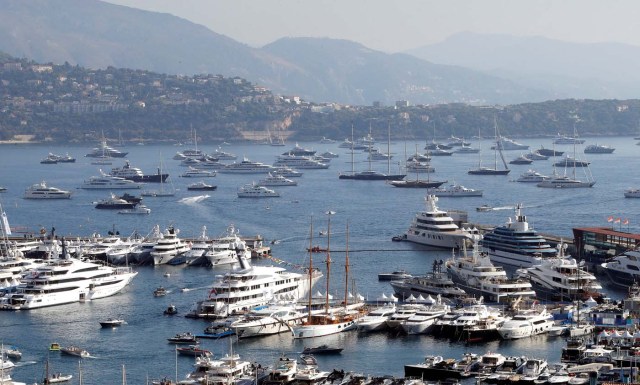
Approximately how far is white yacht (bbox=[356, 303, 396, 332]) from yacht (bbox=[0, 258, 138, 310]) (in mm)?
6408

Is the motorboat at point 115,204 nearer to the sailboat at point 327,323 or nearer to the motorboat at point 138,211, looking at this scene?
the motorboat at point 138,211

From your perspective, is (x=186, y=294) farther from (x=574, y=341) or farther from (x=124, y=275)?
(x=574, y=341)

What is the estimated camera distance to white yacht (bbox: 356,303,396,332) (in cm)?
2562

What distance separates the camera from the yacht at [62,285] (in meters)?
28.6

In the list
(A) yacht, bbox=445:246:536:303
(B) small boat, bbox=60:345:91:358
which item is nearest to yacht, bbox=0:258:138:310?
(B) small boat, bbox=60:345:91:358

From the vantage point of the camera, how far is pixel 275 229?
144 ft

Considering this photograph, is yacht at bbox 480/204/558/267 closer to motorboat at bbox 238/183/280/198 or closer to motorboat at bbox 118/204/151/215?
motorboat at bbox 118/204/151/215

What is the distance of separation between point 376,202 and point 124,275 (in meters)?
24.8

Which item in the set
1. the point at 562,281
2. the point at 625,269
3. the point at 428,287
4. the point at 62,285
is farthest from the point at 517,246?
the point at 62,285

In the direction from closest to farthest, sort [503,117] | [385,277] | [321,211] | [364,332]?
[364,332], [385,277], [321,211], [503,117]

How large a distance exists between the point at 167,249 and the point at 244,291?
8482mm

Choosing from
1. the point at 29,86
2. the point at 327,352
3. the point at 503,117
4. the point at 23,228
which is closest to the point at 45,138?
the point at 29,86

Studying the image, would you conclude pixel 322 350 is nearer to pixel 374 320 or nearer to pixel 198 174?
pixel 374 320

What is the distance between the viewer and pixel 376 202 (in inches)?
2165
